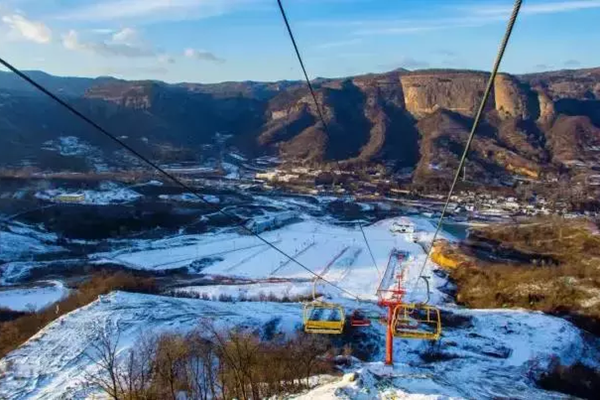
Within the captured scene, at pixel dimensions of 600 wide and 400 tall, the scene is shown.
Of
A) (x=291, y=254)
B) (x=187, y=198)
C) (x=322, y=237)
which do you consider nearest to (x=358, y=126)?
(x=187, y=198)

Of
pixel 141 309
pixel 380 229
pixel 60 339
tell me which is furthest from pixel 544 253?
pixel 60 339

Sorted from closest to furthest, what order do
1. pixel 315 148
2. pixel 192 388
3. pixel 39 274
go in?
pixel 192 388
pixel 39 274
pixel 315 148

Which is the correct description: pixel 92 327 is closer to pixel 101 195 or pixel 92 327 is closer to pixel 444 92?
pixel 101 195

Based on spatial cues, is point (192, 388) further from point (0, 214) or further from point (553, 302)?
point (0, 214)

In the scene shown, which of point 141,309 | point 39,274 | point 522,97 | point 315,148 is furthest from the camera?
point 522,97

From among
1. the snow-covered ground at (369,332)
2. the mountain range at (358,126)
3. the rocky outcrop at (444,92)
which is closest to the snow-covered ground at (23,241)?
the snow-covered ground at (369,332)

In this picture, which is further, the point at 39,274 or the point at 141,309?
the point at 39,274

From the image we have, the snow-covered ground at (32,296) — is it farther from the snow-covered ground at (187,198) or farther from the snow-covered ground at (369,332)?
the snow-covered ground at (187,198)
